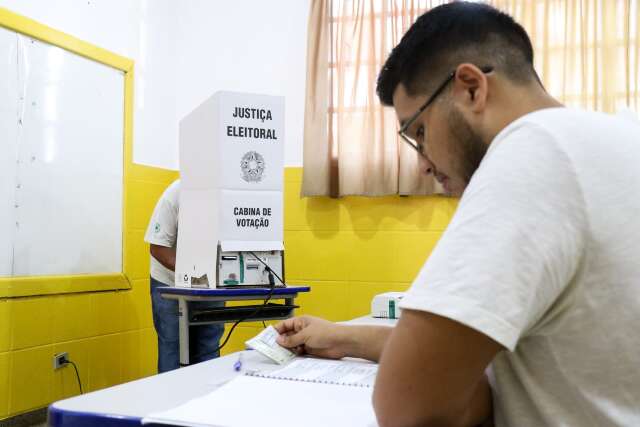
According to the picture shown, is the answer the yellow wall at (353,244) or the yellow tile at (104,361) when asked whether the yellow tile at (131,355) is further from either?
the yellow wall at (353,244)

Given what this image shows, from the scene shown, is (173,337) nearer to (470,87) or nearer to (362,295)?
(362,295)

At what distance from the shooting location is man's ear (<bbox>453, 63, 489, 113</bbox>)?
30.9 inches

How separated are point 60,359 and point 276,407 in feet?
8.70

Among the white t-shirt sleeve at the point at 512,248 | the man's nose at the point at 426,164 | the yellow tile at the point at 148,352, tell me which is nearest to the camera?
the white t-shirt sleeve at the point at 512,248

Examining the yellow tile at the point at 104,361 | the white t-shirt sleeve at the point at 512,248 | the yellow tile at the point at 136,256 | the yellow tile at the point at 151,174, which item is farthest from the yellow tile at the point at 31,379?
the white t-shirt sleeve at the point at 512,248

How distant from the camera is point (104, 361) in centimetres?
345

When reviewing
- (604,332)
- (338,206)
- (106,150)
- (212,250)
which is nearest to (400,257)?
(338,206)

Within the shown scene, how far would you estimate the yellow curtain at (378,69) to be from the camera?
3328 millimetres

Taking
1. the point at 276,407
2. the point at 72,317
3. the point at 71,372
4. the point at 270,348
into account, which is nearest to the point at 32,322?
the point at 72,317

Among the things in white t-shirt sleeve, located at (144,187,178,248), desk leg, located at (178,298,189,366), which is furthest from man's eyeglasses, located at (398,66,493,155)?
white t-shirt sleeve, located at (144,187,178,248)

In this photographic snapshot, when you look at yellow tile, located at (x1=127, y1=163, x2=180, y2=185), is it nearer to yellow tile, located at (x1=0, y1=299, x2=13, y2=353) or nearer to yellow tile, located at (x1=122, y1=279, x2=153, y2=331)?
yellow tile, located at (x1=122, y1=279, x2=153, y2=331)

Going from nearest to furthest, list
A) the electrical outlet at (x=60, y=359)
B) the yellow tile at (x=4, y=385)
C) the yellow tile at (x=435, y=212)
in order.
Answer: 1. the yellow tile at (x=4, y=385)
2. the electrical outlet at (x=60, y=359)
3. the yellow tile at (x=435, y=212)

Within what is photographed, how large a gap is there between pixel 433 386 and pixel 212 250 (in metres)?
1.86

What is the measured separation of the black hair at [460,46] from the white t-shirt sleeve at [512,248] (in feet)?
0.84
